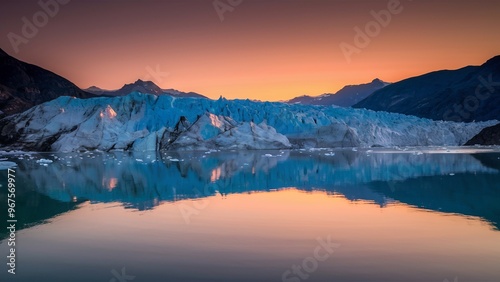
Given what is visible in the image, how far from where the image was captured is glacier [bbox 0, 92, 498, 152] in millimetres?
49781

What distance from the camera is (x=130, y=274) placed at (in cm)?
566

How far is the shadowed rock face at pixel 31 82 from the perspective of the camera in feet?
300

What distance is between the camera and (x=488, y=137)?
60.2 m

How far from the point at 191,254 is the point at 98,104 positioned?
5105 cm

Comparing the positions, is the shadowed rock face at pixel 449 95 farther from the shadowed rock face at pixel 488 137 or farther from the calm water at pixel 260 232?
the calm water at pixel 260 232
